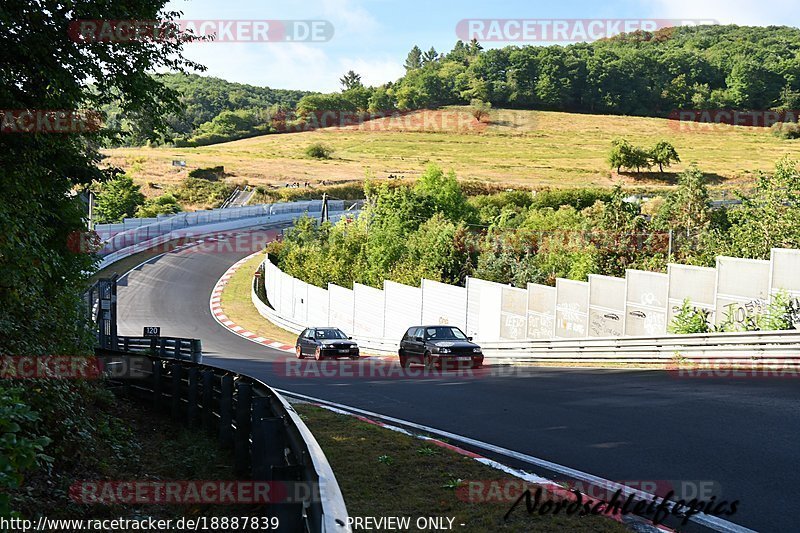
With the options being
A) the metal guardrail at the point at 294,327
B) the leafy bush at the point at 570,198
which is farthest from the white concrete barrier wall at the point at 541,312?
the leafy bush at the point at 570,198

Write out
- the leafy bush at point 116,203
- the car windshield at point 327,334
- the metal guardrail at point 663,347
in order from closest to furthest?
the metal guardrail at point 663,347 → the car windshield at point 327,334 → the leafy bush at point 116,203

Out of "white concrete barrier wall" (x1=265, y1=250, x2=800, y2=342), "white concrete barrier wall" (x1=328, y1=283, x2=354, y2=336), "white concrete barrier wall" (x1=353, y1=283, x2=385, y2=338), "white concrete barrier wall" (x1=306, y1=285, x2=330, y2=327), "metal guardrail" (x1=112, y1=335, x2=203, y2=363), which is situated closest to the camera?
"white concrete barrier wall" (x1=265, y1=250, x2=800, y2=342)

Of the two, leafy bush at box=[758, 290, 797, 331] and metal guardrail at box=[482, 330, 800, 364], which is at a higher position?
leafy bush at box=[758, 290, 797, 331]

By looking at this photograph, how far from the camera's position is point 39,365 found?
35.5 ft

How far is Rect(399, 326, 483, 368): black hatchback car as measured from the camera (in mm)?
23875

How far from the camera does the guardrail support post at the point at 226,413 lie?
37.8ft

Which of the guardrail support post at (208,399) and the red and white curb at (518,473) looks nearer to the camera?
the red and white curb at (518,473)

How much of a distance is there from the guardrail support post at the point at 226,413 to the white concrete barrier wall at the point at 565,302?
14.5 meters

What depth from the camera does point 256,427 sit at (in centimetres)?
877

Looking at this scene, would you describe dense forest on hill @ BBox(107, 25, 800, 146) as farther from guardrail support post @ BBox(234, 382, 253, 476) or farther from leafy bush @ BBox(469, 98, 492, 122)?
guardrail support post @ BBox(234, 382, 253, 476)

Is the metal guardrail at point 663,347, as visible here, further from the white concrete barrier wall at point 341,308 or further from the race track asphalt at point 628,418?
the white concrete barrier wall at point 341,308

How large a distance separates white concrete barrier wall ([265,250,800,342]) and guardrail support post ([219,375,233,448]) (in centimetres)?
1447

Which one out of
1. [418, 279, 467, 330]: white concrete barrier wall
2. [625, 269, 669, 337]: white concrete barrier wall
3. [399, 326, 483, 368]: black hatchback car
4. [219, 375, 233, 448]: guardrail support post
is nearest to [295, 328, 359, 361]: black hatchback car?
[418, 279, 467, 330]: white concrete barrier wall

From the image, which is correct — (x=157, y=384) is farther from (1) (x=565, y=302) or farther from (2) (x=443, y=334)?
(1) (x=565, y=302)
